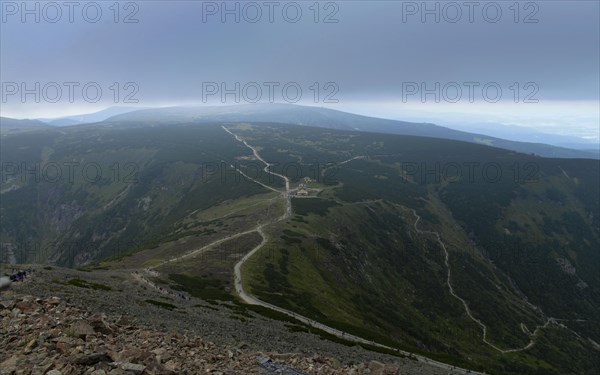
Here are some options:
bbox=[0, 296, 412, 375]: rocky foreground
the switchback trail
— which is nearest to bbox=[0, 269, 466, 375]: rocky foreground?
bbox=[0, 296, 412, 375]: rocky foreground

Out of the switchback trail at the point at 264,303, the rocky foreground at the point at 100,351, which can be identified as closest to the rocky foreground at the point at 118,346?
the rocky foreground at the point at 100,351

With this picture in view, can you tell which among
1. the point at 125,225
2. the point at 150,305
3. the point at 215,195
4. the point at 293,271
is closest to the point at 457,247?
the point at 293,271

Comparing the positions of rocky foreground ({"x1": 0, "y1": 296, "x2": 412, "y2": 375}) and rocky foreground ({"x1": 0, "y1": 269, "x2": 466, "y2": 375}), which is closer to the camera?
rocky foreground ({"x1": 0, "y1": 296, "x2": 412, "y2": 375})

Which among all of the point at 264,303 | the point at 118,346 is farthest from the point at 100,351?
the point at 264,303

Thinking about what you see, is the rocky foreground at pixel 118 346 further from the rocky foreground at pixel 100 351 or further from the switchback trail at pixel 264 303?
the switchback trail at pixel 264 303

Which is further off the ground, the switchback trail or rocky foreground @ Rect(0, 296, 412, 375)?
rocky foreground @ Rect(0, 296, 412, 375)

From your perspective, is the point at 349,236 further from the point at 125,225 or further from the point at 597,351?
the point at 125,225

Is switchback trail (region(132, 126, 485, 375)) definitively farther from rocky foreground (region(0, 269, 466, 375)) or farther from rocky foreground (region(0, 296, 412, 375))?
rocky foreground (region(0, 296, 412, 375))

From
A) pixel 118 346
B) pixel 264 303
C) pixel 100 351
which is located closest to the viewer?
pixel 100 351

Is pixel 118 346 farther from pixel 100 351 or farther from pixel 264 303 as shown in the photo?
pixel 264 303

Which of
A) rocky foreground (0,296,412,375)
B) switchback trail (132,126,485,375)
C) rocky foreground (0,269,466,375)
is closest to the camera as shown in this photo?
rocky foreground (0,296,412,375)

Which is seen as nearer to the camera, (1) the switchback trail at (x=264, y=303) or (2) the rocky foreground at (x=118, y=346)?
(2) the rocky foreground at (x=118, y=346)

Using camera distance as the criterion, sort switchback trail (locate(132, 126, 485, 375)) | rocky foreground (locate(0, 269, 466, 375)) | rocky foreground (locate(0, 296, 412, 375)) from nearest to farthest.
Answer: rocky foreground (locate(0, 296, 412, 375))
rocky foreground (locate(0, 269, 466, 375))
switchback trail (locate(132, 126, 485, 375))
